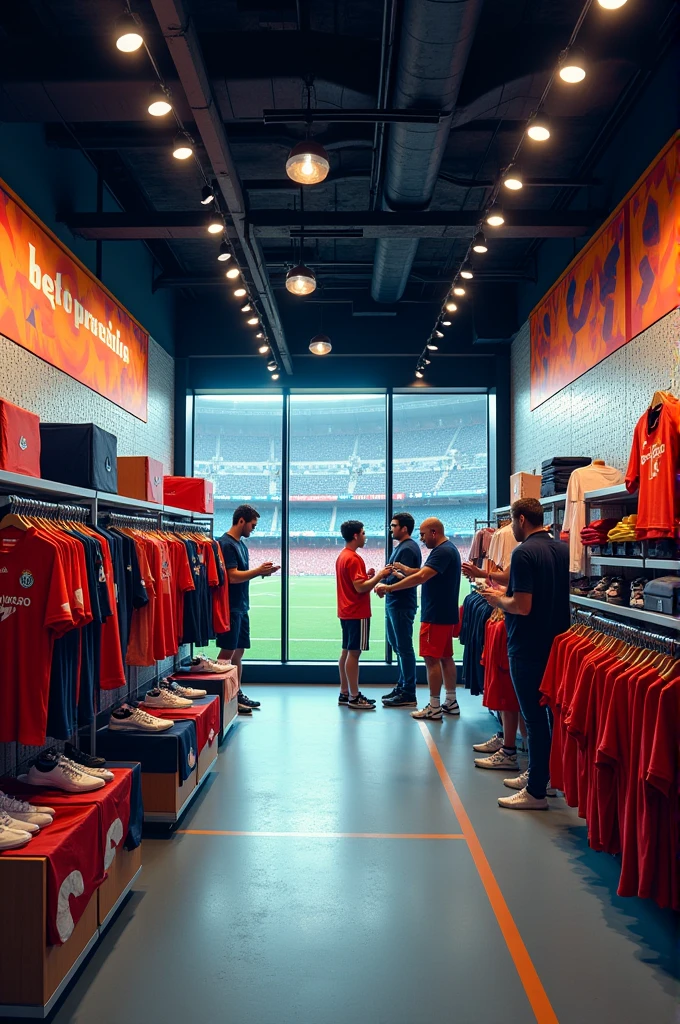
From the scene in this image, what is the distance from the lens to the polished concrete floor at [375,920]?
2.46 metres

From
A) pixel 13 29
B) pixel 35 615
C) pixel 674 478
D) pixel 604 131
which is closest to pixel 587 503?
pixel 674 478

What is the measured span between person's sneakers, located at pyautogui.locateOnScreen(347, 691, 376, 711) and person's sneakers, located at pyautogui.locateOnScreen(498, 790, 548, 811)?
2853 mm

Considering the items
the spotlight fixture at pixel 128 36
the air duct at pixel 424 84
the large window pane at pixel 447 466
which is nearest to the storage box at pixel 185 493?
the air duct at pixel 424 84

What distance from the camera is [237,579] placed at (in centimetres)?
651

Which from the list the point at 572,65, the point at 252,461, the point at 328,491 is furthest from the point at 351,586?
the point at 252,461

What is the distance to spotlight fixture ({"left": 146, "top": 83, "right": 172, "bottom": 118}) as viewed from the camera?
147 inches

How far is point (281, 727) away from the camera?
6.39m

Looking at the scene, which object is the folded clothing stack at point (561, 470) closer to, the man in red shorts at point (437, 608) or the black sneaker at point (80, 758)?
the man in red shorts at point (437, 608)

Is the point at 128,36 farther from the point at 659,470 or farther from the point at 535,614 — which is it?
the point at 535,614

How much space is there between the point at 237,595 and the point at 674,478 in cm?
423

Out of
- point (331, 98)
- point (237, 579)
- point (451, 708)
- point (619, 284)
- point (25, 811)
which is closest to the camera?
point (25, 811)

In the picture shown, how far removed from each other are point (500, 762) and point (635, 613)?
88.1 inches

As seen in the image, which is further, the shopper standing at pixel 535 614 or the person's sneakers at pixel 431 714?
the person's sneakers at pixel 431 714

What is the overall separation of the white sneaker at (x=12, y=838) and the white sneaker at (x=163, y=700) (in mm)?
2237
